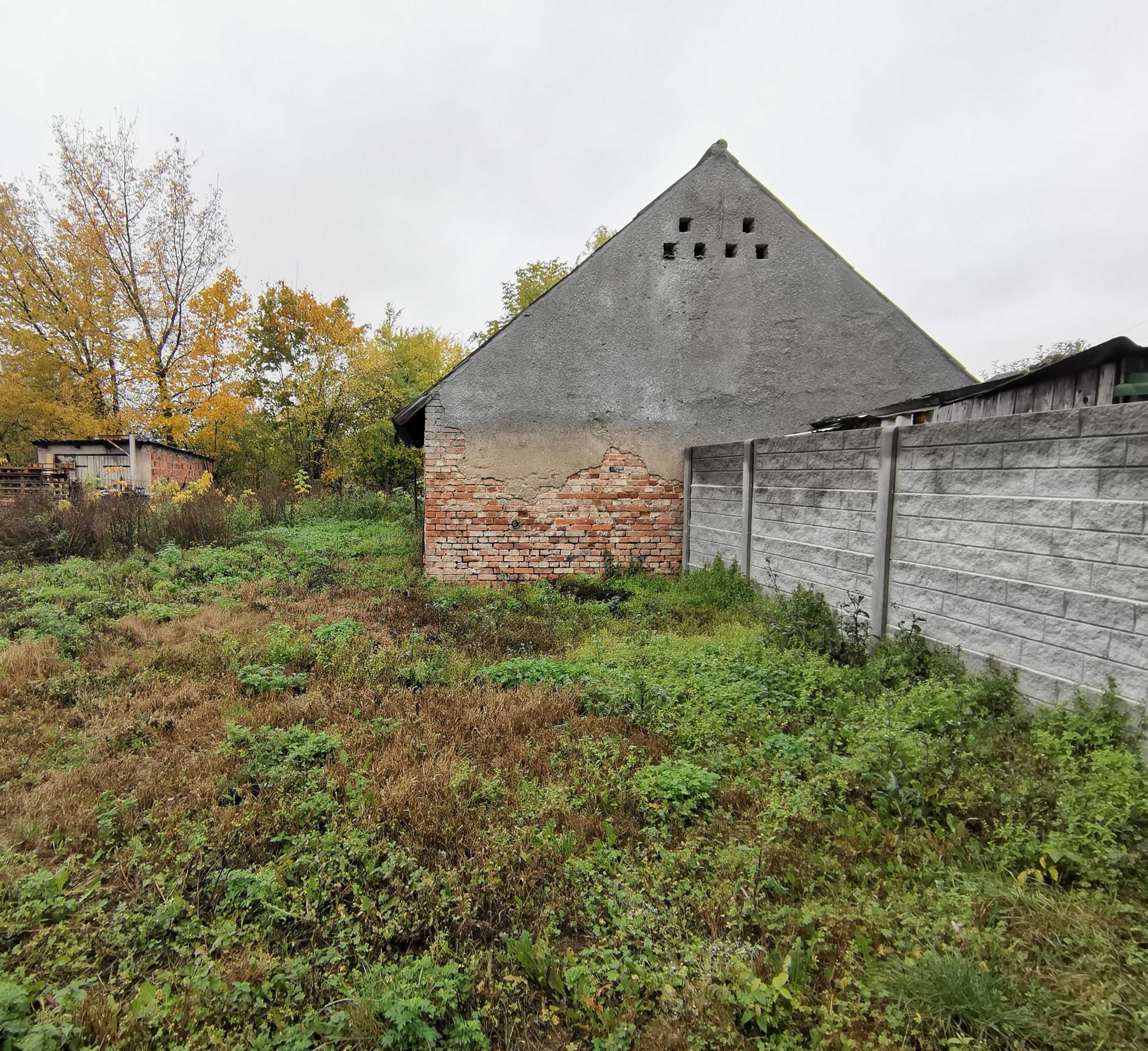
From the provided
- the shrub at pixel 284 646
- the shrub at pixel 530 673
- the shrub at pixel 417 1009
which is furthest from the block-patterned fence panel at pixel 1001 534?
the shrub at pixel 284 646

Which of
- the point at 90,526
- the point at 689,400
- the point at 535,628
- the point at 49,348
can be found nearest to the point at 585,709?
the point at 535,628

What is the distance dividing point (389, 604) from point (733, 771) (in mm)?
4517

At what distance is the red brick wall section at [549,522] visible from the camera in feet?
24.8

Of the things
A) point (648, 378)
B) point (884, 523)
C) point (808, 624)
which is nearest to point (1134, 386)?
point (884, 523)

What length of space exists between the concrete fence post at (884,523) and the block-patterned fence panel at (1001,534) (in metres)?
0.01

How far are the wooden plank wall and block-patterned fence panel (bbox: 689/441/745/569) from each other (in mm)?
2152

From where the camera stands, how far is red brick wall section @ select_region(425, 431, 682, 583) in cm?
756

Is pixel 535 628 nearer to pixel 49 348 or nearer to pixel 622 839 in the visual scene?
pixel 622 839

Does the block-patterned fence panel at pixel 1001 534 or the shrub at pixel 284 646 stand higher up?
the block-patterned fence panel at pixel 1001 534

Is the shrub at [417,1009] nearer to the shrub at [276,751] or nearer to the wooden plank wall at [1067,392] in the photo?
the shrub at [276,751]

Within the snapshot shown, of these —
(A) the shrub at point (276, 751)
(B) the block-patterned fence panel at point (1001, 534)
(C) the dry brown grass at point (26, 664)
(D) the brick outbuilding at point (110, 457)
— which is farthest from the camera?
(D) the brick outbuilding at point (110, 457)

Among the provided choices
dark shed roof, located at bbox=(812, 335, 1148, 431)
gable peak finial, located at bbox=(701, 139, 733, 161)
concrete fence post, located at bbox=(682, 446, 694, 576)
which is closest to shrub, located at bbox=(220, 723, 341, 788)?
concrete fence post, located at bbox=(682, 446, 694, 576)

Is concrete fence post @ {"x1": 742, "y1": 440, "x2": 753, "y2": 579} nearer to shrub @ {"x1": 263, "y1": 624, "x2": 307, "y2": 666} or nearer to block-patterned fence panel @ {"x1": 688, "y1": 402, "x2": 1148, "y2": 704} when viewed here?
block-patterned fence panel @ {"x1": 688, "y1": 402, "x2": 1148, "y2": 704}

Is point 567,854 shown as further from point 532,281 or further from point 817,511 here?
point 532,281
